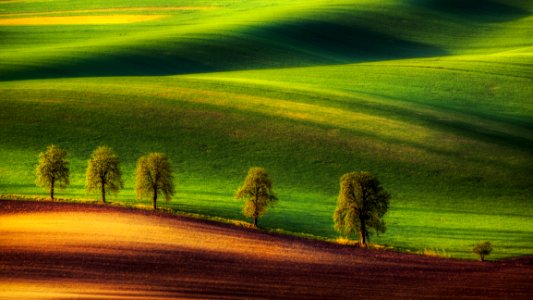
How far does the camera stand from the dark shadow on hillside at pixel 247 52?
8319 centimetres

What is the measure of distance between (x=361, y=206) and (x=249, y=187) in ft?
18.7

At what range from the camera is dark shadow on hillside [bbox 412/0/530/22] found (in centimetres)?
11815

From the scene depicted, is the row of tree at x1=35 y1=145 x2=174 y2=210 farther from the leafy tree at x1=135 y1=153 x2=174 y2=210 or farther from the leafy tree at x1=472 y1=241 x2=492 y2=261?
the leafy tree at x1=472 y1=241 x2=492 y2=261

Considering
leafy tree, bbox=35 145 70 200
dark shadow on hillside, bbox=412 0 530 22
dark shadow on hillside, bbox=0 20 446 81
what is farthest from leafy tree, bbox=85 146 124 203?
dark shadow on hillside, bbox=412 0 530 22

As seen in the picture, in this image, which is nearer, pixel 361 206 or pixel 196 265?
pixel 196 265

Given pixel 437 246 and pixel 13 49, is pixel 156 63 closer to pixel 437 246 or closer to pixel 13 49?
pixel 13 49

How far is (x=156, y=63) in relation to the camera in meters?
86.6

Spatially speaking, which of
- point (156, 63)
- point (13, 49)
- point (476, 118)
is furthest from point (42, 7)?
point (476, 118)

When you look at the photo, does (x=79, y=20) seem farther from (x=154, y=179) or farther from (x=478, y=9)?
(x=154, y=179)

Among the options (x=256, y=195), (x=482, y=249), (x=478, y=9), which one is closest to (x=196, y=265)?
(x=256, y=195)

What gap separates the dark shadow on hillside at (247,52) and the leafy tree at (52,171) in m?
30.3

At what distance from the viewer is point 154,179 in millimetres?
46375

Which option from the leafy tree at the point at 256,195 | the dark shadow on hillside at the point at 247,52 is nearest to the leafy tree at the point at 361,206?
the leafy tree at the point at 256,195

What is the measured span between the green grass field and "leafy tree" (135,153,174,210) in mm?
982
